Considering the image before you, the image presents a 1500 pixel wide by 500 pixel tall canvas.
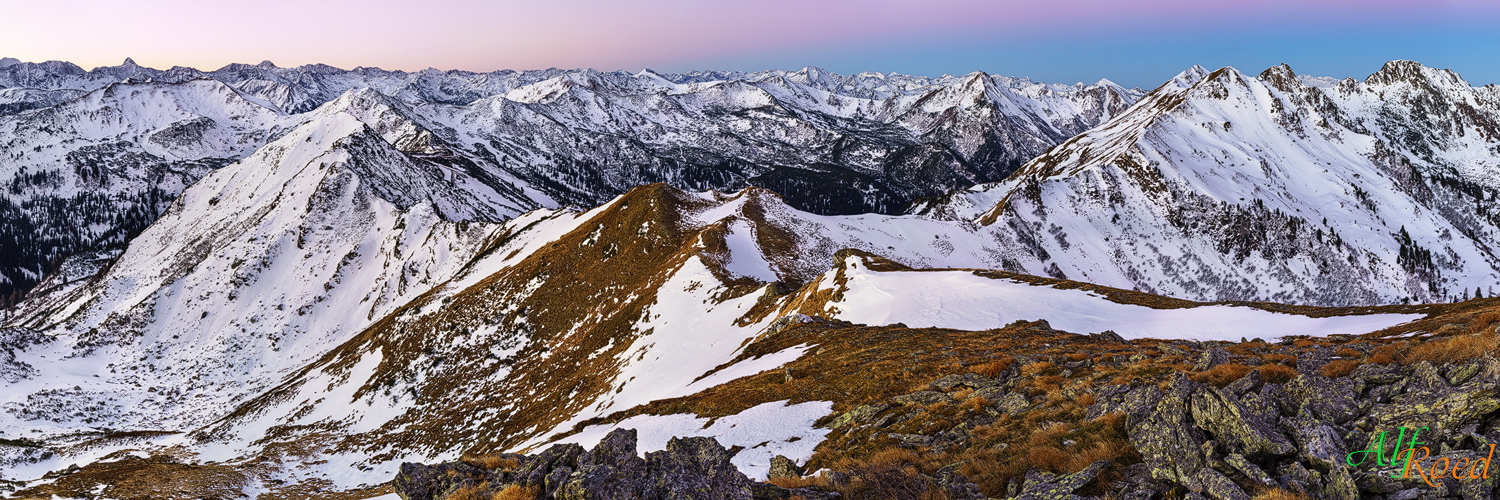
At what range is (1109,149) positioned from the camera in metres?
169

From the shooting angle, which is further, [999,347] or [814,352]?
[814,352]

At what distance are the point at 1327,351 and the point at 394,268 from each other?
447ft

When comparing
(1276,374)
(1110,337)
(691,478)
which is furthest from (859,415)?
(1110,337)

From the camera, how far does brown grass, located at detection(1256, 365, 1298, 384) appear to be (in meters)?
12.9

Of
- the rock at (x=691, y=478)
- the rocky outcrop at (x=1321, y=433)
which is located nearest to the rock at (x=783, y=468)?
the rock at (x=691, y=478)

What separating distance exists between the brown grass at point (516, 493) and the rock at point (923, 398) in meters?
11.6

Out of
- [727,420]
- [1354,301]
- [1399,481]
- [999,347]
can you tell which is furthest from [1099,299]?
[1354,301]

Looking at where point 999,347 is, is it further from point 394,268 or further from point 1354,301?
point 1354,301

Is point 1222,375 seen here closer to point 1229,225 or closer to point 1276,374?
point 1276,374

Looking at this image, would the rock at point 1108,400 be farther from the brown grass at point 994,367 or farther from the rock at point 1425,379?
the rock at point 1425,379

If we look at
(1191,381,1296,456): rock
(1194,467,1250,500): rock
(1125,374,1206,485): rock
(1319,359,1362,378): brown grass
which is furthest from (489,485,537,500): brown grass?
(1319,359,1362,378): brown grass

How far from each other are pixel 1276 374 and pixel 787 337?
2409 cm

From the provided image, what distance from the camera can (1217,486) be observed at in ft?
31.2

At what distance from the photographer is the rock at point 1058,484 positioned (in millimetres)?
10281
